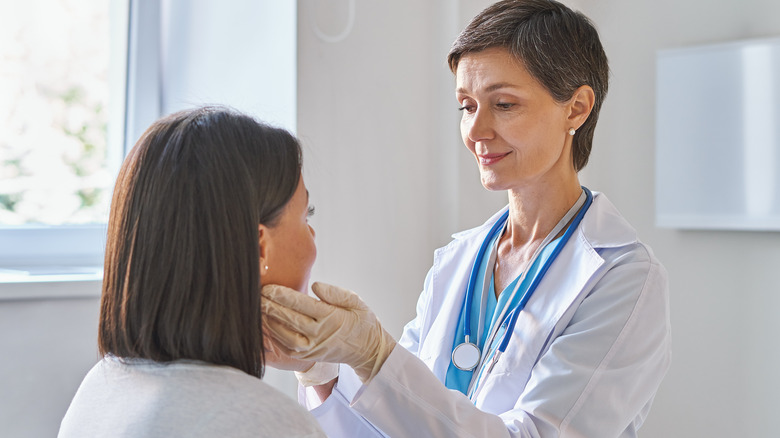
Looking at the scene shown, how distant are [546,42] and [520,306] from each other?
481mm

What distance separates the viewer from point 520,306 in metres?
1.29

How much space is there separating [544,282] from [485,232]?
0.94ft

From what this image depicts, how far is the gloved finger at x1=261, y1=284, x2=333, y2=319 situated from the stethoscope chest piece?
40 cm

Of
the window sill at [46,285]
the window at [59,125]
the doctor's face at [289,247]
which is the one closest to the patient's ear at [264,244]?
the doctor's face at [289,247]

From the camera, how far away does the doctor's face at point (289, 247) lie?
38.7 inches

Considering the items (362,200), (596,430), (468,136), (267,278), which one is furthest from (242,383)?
(362,200)

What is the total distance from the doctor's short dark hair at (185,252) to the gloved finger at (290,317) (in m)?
0.08

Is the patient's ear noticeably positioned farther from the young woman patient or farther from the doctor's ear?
the doctor's ear

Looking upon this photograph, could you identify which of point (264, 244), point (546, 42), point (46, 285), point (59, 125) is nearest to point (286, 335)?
point (264, 244)

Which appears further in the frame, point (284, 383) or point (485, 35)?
point (284, 383)

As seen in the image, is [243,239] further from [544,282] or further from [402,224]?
[402,224]

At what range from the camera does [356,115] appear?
6.28 feet

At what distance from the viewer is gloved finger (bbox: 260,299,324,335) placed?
0.97 meters

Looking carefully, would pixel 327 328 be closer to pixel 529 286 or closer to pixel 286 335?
pixel 286 335
